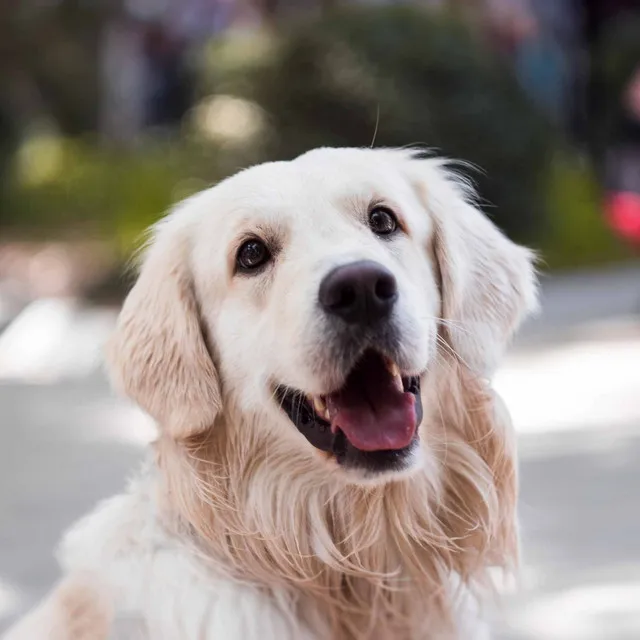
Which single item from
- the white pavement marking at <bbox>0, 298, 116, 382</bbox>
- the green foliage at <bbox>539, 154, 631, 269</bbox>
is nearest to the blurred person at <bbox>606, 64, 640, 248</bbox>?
the green foliage at <bbox>539, 154, 631, 269</bbox>

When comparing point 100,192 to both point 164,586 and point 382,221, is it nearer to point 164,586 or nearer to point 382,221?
point 382,221

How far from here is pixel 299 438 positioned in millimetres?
2918

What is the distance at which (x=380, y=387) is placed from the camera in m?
2.83

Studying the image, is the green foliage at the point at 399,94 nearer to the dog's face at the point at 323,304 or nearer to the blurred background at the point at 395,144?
the blurred background at the point at 395,144

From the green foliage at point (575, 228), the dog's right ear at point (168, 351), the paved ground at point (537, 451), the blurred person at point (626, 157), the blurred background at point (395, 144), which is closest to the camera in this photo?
the dog's right ear at point (168, 351)

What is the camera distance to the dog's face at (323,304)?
2703mm

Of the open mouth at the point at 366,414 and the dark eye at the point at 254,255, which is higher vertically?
the dark eye at the point at 254,255

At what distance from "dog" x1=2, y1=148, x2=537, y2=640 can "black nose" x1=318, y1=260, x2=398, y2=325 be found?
0.35 feet

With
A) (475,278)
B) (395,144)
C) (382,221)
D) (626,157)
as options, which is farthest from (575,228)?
(382,221)

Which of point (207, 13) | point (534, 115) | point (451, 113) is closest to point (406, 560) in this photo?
point (451, 113)

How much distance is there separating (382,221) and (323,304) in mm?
456

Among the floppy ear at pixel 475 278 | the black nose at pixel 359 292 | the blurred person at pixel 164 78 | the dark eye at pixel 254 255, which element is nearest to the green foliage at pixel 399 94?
the floppy ear at pixel 475 278

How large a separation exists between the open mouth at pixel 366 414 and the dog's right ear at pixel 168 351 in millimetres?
233

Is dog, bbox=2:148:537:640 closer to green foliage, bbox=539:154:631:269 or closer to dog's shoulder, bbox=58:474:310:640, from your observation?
dog's shoulder, bbox=58:474:310:640
